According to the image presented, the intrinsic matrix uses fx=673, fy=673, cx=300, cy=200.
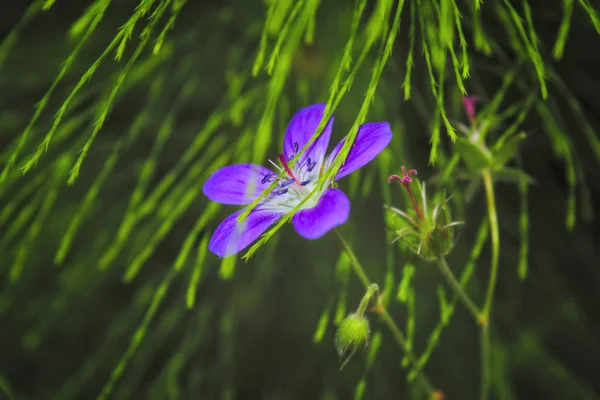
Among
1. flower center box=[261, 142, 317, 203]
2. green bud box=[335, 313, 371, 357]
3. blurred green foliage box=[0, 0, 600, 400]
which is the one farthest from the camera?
blurred green foliage box=[0, 0, 600, 400]

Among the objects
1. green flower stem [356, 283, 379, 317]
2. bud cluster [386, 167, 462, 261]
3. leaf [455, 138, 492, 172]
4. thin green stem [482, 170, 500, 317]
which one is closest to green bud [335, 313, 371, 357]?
green flower stem [356, 283, 379, 317]

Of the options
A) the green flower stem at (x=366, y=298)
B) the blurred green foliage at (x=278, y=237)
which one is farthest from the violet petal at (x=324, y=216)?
the blurred green foliage at (x=278, y=237)

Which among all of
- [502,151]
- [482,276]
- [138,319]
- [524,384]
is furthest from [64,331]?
[502,151]

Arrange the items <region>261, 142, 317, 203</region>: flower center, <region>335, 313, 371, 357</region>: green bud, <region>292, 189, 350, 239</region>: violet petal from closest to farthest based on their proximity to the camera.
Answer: <region>292, 189, 350, 239</region>: violet petal
<region>335, 313, 371, 357</region>: green bud
<region>261, 142, 317, 203</region>: flower center

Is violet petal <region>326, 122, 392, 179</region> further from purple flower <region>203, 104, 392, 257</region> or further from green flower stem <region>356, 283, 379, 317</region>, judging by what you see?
green flower stem <region>356, 283, 379, 317</region>

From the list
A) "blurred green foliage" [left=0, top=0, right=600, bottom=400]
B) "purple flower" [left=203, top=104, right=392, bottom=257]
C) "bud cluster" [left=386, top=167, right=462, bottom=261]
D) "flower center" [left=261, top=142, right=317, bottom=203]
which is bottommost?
"blurred green foliage" [left=0, top=0, right=600, bottom=400]

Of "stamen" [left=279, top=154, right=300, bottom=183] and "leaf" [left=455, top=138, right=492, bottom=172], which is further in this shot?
"leaf" [left=455, top=138, right=492, bottom=172]

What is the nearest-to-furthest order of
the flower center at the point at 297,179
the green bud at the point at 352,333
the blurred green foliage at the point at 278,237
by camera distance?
the green bud at the point at 352,333 → the flower center at the point at 297,179 → the blurred green foliage at the point at 278,237

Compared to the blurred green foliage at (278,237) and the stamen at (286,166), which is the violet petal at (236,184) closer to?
the stamen at (286,166)
